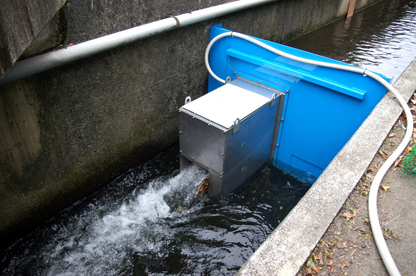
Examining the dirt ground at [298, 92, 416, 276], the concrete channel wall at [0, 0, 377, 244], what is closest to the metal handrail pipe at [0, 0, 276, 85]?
the concrete channel wall at [0, 0, 377, 244]

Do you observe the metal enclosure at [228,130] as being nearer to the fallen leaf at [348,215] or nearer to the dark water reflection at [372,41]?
the fallen leaf at [348,215]

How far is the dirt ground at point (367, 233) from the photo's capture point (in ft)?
7.05

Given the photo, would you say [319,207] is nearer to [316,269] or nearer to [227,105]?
[316,269]

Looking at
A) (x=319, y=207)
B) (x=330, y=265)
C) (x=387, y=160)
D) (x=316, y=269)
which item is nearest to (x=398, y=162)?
(x=387, y=160)

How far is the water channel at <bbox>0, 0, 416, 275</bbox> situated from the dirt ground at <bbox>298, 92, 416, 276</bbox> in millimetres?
1490

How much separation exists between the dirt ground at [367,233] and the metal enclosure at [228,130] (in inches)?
58.7

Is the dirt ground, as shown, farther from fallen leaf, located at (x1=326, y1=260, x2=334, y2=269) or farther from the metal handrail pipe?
the metal handrail pipe

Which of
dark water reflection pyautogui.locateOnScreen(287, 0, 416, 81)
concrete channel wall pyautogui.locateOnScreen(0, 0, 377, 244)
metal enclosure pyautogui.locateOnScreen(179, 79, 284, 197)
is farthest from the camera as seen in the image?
dark water reflection pyautogui.locateOnScreen(287, 0, 416, 81)

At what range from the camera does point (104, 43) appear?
141 inches

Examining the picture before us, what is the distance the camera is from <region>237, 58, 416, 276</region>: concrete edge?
6.89 ft

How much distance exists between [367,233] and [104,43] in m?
3.25

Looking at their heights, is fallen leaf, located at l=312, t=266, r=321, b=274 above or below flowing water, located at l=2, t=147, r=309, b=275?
above

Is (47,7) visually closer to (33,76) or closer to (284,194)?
(33,76)

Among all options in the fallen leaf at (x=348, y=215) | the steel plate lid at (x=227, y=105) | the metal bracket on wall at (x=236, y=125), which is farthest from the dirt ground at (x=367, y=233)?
the steel plate lid at (x=227, y=105)
